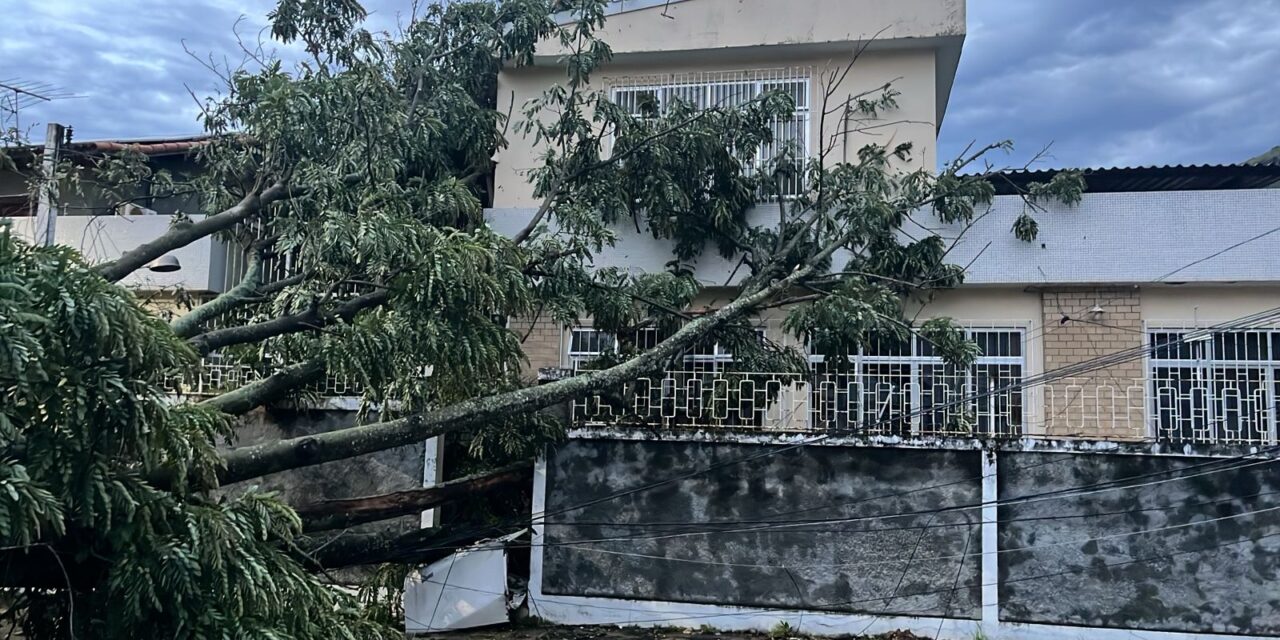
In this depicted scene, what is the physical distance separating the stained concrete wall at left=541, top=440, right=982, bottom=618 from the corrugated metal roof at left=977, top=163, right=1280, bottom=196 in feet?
10.7

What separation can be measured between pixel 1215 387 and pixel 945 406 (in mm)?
2487

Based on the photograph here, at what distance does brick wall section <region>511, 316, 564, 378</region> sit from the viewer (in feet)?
32.5

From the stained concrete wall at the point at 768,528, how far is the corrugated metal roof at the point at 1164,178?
325 cm

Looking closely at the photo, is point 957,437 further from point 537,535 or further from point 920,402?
point 537,535

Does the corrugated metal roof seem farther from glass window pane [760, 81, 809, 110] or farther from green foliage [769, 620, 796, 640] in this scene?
green foliage [769, 620, 796, 640]

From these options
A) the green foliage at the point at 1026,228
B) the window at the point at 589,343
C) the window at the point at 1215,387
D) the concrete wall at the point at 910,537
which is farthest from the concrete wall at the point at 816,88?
the concrete wall at the point at 910,537

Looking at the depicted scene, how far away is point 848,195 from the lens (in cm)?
884

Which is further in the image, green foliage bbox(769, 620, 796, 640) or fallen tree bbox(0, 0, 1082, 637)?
green foliage bbox(769, 620, 796, 640)

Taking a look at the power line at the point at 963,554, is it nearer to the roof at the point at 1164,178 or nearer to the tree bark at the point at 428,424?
the tree bark at the point at 428,424

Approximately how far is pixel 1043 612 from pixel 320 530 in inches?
231

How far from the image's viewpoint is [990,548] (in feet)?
24.2

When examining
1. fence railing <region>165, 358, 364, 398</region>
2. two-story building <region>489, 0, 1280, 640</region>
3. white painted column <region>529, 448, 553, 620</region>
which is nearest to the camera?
two-story building <region>489, 0, 1280, 640</region>

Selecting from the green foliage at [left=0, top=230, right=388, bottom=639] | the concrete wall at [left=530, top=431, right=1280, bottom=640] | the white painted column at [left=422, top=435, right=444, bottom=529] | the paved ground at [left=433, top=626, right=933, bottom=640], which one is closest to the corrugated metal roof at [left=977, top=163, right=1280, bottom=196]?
the concrete wall at [left=530, top=431, right=1280, bottom=640]

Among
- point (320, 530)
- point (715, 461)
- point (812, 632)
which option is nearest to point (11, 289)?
point (320, 530)
